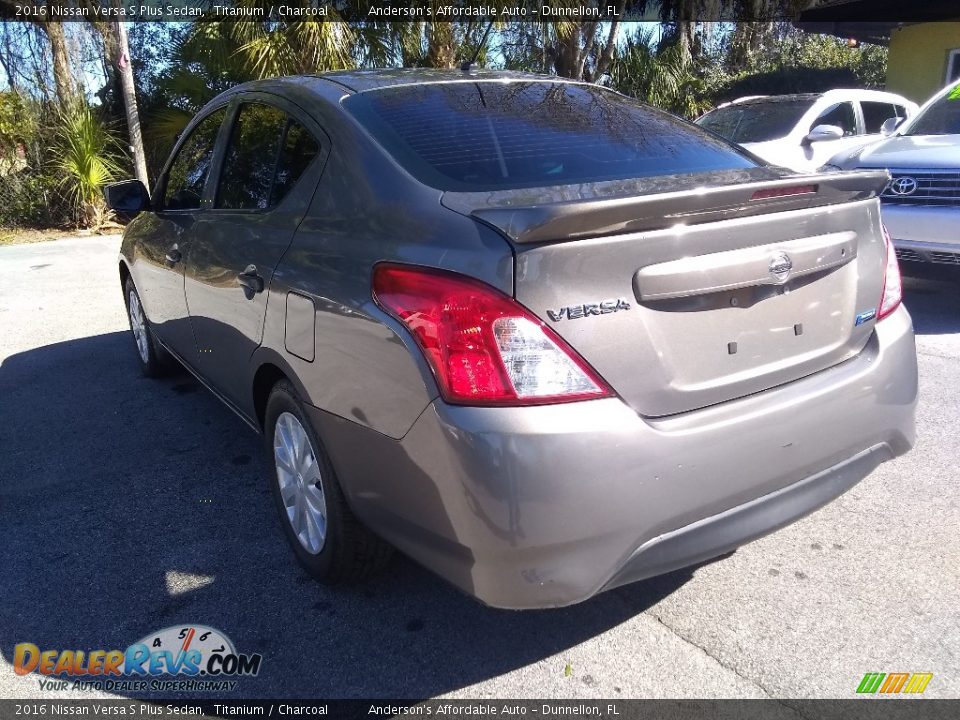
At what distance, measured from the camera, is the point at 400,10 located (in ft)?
38.3

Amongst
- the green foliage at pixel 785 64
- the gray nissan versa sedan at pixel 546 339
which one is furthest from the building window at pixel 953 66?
the gray nissan versa sedan at pixel 546 339

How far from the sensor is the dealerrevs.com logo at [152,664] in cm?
240

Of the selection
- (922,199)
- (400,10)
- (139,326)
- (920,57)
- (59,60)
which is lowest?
(139,326)

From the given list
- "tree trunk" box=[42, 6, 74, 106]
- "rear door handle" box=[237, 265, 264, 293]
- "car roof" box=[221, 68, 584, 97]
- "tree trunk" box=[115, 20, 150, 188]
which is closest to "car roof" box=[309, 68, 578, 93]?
"car roof" box=[221, 68, 584, 97]

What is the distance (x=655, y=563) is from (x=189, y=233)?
98.1 inches

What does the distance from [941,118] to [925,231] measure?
1.74 m

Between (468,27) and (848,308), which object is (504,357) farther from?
(468,27)

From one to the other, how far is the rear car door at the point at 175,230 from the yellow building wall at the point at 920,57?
1428 cm

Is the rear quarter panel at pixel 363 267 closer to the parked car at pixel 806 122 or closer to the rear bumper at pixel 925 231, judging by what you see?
the rear bumper at pixel 925 231

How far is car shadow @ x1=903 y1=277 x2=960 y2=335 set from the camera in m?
5.60

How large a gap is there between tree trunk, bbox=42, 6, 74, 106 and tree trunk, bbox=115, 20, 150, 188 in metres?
1.11

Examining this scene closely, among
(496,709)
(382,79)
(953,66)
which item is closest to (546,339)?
(496,709)

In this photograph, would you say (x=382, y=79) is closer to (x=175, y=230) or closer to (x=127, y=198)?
(x=175, y=230)

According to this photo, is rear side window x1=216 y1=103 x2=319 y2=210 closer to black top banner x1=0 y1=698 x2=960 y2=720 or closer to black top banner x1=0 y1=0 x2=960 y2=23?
black top banner x1=0 y1=698 x2=960 y2=720
